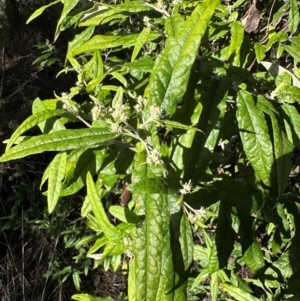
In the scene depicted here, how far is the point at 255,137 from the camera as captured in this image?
1173 mm

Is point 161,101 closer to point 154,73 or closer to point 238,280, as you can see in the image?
point 154,73

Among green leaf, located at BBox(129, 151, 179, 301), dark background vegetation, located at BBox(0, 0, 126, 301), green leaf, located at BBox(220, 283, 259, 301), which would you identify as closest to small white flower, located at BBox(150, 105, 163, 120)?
green leaf, located at BBox(129, 151, 179, 301)

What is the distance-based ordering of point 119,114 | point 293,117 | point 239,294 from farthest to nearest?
point 239,294 < point 293,117 < point 119,114

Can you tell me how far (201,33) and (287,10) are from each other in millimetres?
868

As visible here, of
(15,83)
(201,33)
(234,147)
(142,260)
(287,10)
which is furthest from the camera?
(15,83)

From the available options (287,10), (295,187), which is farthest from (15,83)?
(287,10)

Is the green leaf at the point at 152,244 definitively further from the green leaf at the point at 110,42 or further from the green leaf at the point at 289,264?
the green leaf at the point at 289,264

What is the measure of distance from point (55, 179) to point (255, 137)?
50 centimetres

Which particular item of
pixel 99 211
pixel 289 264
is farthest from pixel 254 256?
pixel 99 211

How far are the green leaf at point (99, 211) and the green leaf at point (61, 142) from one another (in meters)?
0.18

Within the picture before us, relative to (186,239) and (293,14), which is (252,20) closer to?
(293,14)

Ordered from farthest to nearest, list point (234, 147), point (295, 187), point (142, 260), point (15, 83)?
point (15, 83) < point (295, 187) < point (234, 147) < point (142, 260)

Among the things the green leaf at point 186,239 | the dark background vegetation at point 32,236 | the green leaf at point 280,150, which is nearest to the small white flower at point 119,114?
the green leaf at point 186,239

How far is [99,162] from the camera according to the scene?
1271 millimetres
